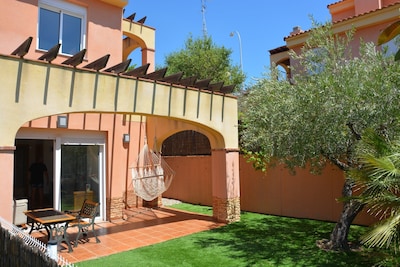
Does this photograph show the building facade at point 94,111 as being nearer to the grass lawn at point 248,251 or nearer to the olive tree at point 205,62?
the grass lawn at point 248,251

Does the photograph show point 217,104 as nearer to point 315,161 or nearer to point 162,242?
point 315,161

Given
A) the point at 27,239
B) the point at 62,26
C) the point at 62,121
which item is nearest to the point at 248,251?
the point at 27,239

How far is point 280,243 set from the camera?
24.6 ft

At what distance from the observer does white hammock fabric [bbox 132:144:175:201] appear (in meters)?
10.3

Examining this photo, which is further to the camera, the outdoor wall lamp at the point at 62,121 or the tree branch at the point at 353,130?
the outdoor wall lamp at the point at 62,121

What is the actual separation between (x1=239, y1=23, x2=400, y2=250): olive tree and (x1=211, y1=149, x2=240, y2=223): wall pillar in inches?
69.6

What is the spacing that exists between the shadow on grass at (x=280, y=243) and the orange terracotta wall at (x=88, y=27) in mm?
6594

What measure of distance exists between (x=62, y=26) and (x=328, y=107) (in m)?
7.98

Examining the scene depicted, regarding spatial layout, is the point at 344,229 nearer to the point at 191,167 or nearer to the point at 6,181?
the point at 6,181

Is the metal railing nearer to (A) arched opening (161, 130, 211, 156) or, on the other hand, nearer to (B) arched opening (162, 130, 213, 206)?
(B) arched opening (162, 130, 213, 206)

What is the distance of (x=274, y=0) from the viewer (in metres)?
15.8

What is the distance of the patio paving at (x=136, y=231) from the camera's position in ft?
23.3

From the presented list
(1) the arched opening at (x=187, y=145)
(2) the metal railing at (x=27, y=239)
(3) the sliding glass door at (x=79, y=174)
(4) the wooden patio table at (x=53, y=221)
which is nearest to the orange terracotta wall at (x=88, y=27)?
(3) the sliding glass door at (x=79, y=174)

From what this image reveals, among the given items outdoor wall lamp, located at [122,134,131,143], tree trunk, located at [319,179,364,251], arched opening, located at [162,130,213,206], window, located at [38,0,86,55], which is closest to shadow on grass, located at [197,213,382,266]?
tree trunk, located at [319,179,364,251]
